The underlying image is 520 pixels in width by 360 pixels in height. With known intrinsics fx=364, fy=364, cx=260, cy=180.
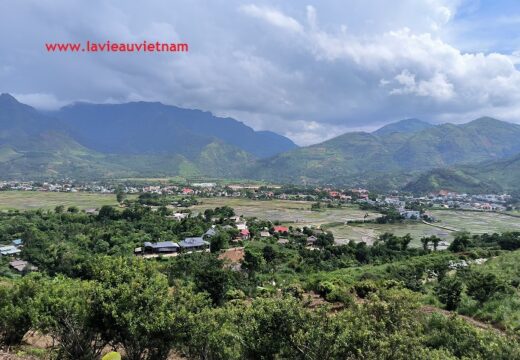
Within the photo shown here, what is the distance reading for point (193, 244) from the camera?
54344 millimetres

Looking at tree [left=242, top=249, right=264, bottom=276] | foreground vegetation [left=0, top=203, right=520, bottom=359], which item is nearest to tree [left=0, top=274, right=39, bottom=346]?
foreground vegetation [left=0, top=203, right=520, bottom=359]

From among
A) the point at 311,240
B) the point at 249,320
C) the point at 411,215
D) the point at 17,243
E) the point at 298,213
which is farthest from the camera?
the point at 411,215

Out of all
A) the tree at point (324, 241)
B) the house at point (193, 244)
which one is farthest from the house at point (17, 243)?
the tree at point (324, 241)

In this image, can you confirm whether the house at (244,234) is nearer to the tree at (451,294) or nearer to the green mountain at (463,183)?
the tree at (451,294)

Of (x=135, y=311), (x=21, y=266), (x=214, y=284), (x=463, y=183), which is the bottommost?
(x=21, y=266)

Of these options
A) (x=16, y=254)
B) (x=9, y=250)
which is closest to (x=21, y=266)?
(x=16, y=254)

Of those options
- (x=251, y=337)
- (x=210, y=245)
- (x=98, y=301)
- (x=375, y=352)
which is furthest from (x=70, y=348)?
(x=210, y=245)

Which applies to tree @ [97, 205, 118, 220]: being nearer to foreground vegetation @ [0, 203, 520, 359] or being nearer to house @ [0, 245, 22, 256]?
house @ [0, 245, 22, 256]

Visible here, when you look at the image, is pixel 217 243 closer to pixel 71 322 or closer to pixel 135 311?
pixel 71 322

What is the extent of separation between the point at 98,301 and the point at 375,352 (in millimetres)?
8335

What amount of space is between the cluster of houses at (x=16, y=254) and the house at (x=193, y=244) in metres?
18.7

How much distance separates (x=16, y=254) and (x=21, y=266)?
6.78m

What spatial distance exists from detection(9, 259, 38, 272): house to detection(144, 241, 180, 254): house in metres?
13.6

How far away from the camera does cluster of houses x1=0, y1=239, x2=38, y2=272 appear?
42.4 metres
